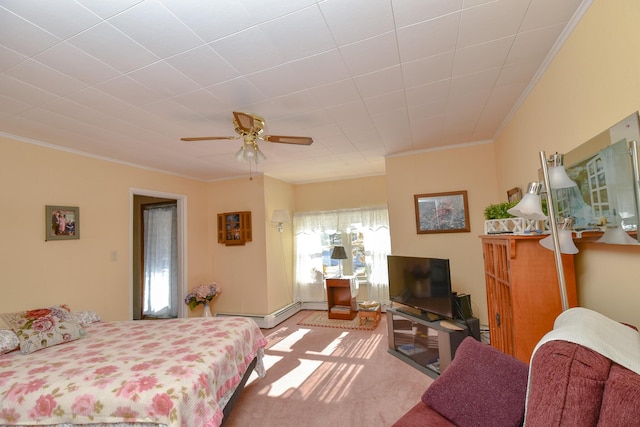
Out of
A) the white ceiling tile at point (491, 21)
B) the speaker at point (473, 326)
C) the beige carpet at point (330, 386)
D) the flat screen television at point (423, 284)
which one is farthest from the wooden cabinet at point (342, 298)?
the white ceiling tile at point (491, 21)

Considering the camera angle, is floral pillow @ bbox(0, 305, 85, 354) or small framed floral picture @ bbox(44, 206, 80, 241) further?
small framed floral picture @ bbox(44, 206, 80, 241)

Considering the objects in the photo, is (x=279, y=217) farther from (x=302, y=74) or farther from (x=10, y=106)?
(x=10, y=106)

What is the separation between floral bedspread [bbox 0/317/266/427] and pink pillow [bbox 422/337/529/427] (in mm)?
1341

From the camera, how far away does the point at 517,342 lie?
1885mm

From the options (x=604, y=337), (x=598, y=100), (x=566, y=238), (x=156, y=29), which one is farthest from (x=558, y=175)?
(x=156, y=29)

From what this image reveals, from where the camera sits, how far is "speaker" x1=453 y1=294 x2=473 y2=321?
307cm

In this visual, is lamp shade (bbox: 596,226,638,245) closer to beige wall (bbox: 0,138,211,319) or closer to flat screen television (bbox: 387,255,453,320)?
flat screen television (bbox: 387,255,453,320)

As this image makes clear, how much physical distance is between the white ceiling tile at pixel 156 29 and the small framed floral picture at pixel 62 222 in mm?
2482

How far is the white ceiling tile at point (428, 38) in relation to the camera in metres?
1.55

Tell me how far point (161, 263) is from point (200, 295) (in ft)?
4.07

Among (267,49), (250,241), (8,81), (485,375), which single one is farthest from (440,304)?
(8,81)

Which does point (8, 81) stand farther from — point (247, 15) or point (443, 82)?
point (443, 82)

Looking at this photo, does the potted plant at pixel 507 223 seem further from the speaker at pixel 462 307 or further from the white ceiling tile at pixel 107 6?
the white ceiling tile at pixel 107 6

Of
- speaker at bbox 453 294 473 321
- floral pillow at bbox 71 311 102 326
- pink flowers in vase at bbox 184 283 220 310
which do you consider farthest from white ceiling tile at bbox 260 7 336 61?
pink flowers in vase at bbox 184 283 220 310
